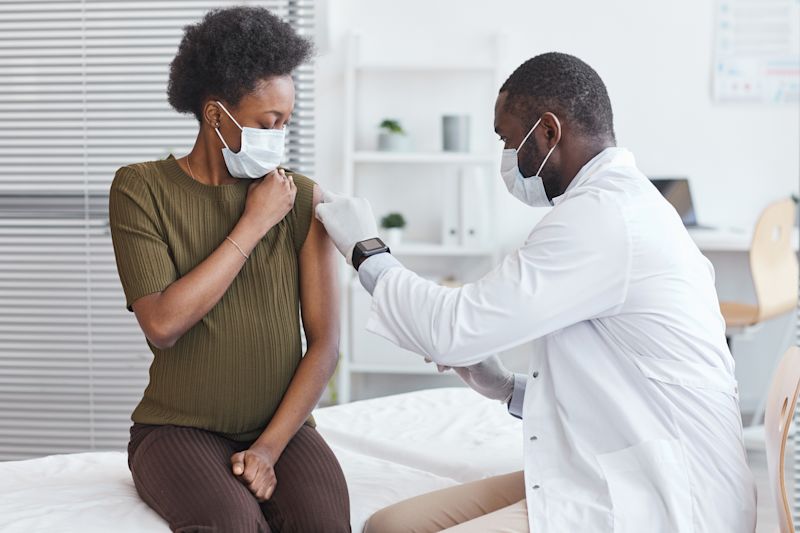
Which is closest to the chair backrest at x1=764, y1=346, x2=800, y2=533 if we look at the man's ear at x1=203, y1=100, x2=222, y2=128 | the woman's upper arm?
the woman's upper arm

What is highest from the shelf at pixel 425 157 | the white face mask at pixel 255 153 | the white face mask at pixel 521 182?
the shelf at pixel 425 157

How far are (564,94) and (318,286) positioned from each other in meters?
0.53

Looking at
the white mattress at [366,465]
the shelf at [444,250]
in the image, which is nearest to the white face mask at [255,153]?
the white mattress at [366,465]

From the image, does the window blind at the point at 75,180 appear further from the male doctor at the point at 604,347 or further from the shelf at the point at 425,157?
the male doctor at the point at 604,347

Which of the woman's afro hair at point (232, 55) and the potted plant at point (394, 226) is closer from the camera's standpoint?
the woman's afro hair at point (232, 55)

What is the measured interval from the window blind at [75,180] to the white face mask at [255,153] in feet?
6.09

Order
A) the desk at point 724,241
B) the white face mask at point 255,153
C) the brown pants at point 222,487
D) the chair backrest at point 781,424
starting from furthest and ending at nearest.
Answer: the desk at point 724,241
the white face mask at point 255,153
the brown pants at point 222,487
the chair backrest at point 781,424

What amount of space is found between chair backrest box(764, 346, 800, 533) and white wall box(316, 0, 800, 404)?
7.73 feet

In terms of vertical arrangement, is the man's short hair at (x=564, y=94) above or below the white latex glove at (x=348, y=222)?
above

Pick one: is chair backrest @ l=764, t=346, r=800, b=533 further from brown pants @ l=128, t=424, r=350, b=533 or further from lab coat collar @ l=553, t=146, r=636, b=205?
brown pants @ l=128, t=424, r=350, b=533

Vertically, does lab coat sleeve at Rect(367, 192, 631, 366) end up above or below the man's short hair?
below

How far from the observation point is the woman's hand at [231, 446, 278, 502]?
1.37m

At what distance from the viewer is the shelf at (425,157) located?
11.3 feet

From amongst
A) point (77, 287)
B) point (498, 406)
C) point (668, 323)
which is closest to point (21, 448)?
point (77, 287)
